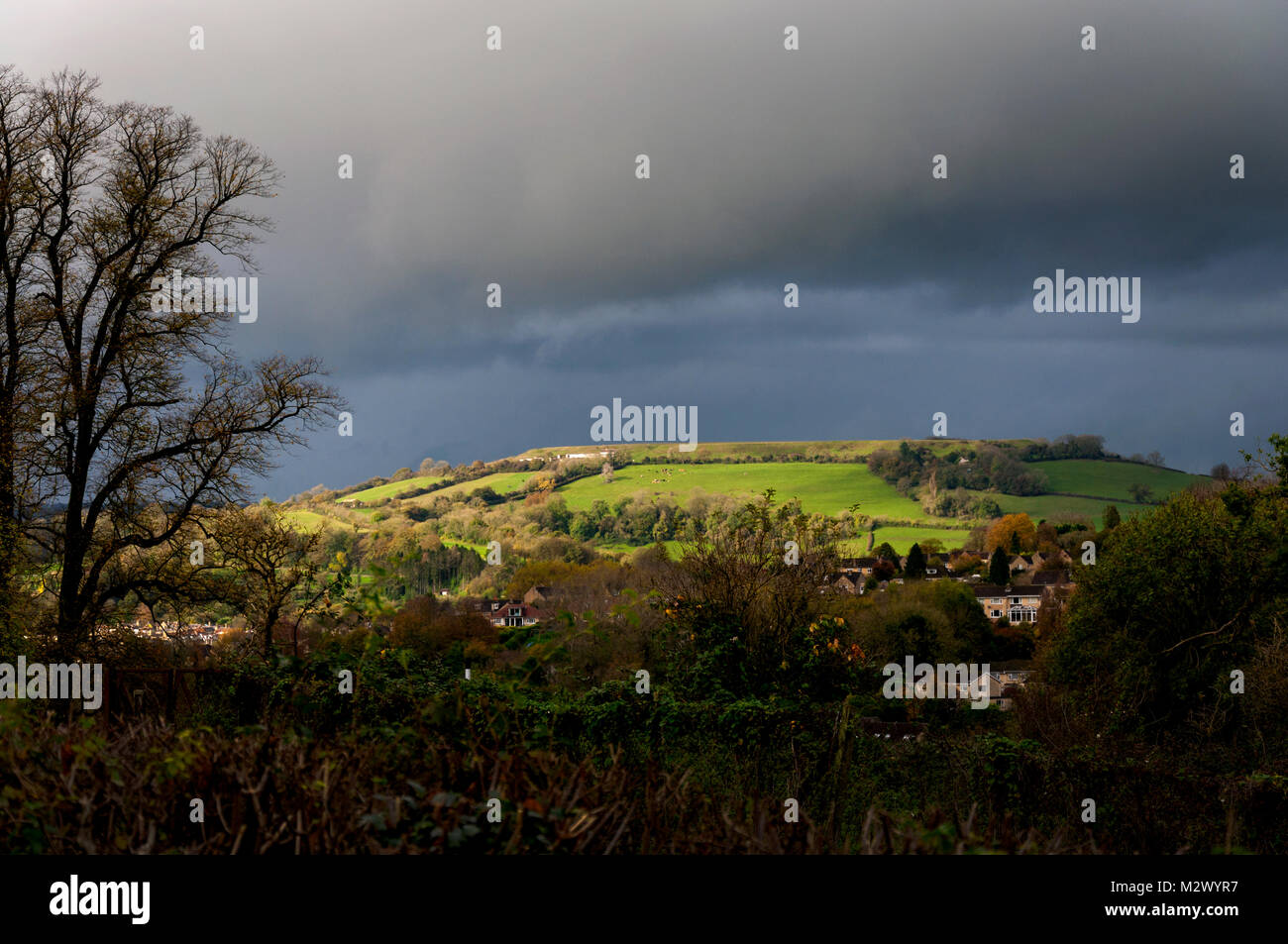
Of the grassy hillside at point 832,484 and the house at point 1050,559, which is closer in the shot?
the house at point 1050,559

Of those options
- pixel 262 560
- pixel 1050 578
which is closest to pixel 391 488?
pixel 1050 578

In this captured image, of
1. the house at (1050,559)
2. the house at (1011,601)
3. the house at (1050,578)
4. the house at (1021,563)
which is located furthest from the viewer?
the house at (1021,563)

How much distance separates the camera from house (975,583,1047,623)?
2677 inches

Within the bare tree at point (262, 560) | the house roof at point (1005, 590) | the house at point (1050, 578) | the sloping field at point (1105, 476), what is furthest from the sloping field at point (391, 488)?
the sloping field at point (1105, 476)

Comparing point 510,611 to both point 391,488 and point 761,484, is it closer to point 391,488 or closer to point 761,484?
point 391,488

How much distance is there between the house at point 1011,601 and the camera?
6800cm

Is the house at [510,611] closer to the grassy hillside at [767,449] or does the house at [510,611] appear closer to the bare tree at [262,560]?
the bare tree at [262,560]

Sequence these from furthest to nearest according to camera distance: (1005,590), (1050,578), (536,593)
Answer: (1005,590), (1050,578), (536,593)

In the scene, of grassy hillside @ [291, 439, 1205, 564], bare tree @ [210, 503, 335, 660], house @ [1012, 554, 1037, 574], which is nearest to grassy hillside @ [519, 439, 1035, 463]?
grassy hillside @ [291, 439, 1205, 564]

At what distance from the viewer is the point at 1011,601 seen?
6988cm

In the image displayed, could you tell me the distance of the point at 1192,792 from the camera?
30.9 feet
